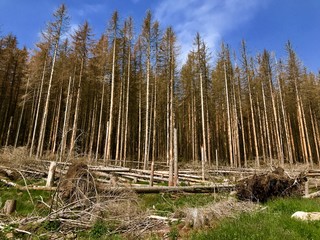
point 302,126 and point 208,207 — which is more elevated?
point 302,126

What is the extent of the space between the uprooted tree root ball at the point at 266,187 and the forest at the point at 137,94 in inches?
290

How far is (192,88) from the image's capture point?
25266mm

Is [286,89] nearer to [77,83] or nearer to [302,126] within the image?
[302,126]

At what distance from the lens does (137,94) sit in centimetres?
2427

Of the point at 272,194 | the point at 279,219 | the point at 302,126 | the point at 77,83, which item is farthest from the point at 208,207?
the point at 302,126

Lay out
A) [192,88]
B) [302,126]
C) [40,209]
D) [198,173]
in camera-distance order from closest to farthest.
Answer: [40,209]
[198,173]
[302,126]
[192,88]

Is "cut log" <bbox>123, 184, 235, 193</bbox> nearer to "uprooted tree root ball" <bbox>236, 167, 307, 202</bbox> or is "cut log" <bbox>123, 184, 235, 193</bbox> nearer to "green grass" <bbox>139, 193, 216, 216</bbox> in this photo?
"green grass" <bbox>139, 193, 216, 216</bbox>

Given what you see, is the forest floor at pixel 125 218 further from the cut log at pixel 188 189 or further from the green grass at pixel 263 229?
the cut log at pixel 188 189

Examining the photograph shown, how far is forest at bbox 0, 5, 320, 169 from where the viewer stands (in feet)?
62.0

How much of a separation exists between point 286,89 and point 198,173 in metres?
17.9

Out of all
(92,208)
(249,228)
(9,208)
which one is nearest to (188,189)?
(92,208)

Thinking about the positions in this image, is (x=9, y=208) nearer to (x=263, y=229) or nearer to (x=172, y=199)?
(x=172, y=199)

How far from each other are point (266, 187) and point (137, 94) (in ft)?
57.9

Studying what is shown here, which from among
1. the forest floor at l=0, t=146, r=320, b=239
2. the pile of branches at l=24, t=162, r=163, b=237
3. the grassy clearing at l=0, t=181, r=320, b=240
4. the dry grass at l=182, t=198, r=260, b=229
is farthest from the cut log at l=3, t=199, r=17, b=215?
the dry grass at l=182, t=198, r=260, b=229
